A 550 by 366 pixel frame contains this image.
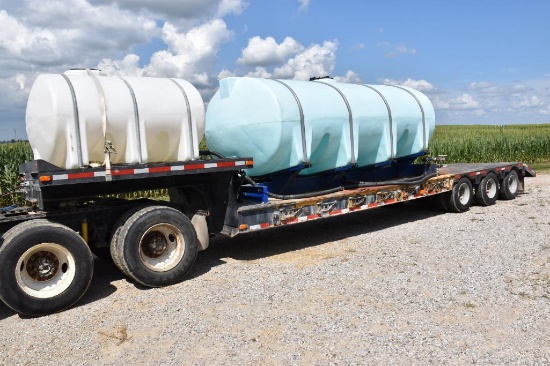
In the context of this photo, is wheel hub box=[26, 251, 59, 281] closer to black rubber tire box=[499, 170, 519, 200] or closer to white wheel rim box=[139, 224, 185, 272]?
white wheel rim box=[139, 224, 185, 272]

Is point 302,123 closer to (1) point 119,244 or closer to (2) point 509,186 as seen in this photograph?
(1) point 119,244

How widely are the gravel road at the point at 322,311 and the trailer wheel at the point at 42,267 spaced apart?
0.65 ft

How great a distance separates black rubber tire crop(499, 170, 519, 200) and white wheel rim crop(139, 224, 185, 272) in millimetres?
9044

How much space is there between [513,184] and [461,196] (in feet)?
7.93

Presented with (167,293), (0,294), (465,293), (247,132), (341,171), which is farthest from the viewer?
(341,171)

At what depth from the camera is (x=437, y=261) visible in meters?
7.21

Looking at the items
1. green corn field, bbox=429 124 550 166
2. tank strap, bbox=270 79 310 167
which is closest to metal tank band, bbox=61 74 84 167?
tank strap, bbox=270 79 310 167

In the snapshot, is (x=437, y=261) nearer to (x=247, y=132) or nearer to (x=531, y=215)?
(x=247, y=132)

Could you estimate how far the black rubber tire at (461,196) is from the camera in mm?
11078

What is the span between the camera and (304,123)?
8.05 m

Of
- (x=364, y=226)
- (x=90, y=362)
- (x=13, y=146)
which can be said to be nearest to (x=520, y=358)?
(x=90, y=362)

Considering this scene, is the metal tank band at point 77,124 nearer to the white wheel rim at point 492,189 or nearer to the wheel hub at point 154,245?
the wheel hub at point 154,245

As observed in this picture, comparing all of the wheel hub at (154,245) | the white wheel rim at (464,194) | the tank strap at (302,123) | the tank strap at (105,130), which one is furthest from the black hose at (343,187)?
the tank strap at (105,130)

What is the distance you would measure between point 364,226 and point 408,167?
1.77 metres
